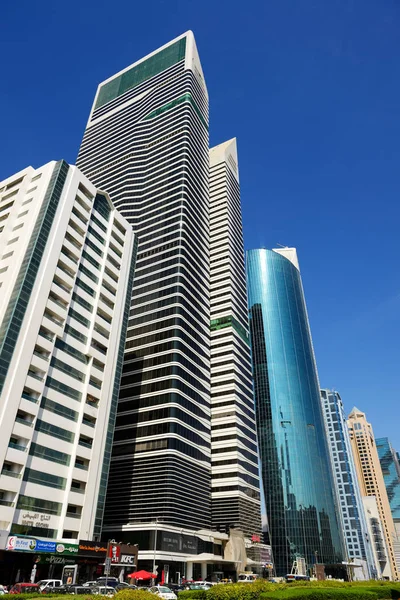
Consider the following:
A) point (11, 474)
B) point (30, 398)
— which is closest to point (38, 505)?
point (11, 474)

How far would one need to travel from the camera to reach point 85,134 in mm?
172875

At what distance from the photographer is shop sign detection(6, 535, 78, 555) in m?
50.8

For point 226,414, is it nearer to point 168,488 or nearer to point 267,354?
point 168,488

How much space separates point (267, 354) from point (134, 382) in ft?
334

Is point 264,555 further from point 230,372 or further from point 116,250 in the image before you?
point 116,250

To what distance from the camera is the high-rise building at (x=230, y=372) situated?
343 ft

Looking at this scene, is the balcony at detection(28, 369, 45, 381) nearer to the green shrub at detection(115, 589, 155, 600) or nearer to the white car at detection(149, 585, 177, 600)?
the white car at detection(149, 585, 177, 600)

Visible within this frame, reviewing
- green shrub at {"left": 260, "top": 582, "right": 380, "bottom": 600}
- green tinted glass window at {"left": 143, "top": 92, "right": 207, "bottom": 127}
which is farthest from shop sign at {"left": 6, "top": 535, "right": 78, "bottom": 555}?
green tinted glass window at {"left": 143, "top": 92, "right": 207, "bottom": 127}

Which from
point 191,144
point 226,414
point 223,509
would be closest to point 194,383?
point 226,414

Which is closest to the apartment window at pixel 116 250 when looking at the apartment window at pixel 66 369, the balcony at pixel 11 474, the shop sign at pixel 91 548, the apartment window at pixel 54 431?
the apartment window at pixel 66 369

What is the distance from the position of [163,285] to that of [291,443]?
9714 cm

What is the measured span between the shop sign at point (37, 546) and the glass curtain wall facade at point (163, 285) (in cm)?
2210

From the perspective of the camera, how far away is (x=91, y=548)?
59.8 metres

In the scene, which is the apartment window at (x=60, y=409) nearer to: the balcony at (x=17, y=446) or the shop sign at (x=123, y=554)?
the balcony at (x=17, y=446)
